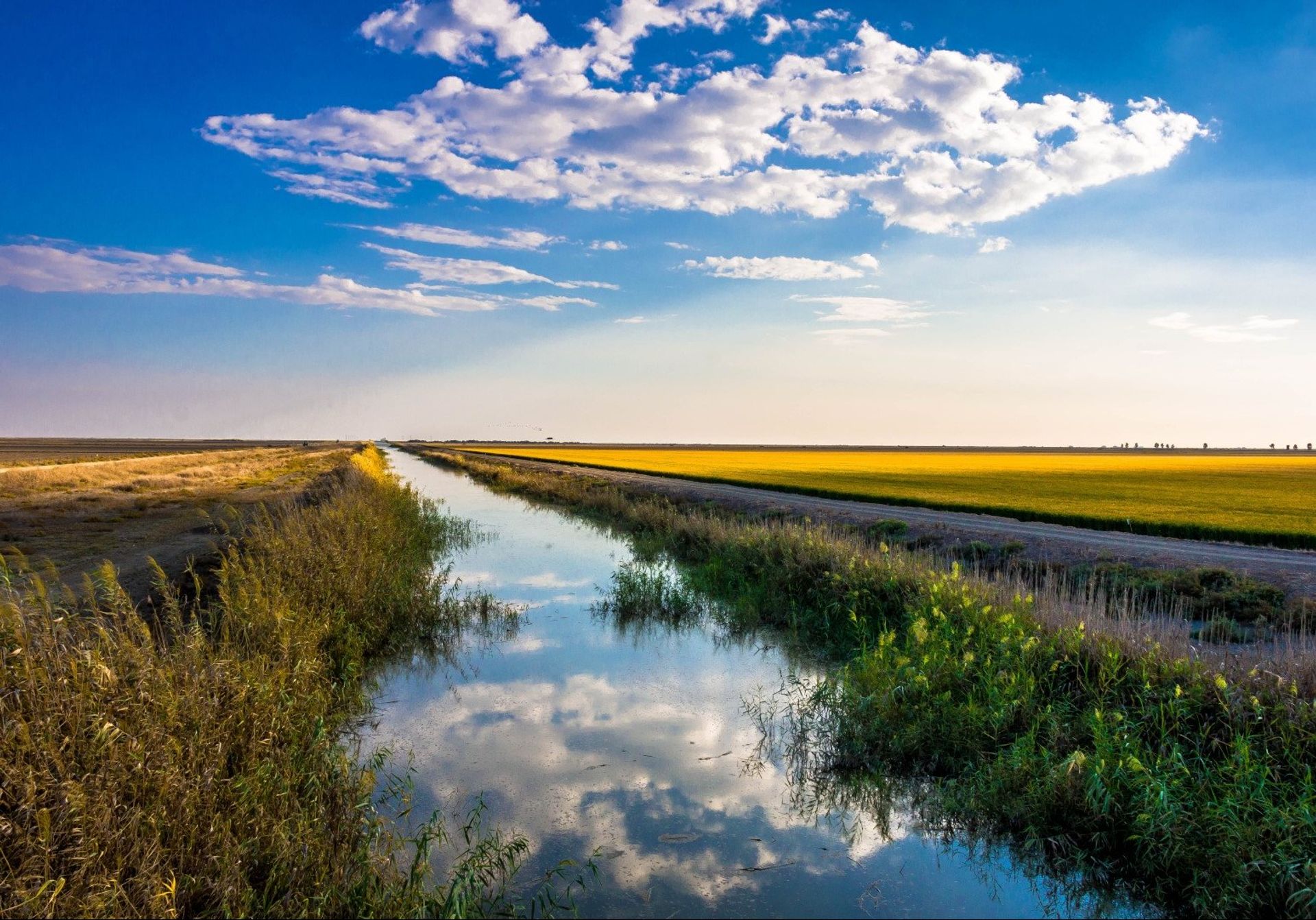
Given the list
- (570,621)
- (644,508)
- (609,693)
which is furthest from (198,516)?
(609,693)

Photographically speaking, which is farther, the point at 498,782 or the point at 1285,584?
the point at 1285,584

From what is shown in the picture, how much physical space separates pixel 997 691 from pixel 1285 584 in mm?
8744

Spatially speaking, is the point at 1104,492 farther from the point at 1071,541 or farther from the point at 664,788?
the point at 664,788

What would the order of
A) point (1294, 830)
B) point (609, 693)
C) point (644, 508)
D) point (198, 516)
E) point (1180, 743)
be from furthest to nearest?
point (198, 516)
point (644, 508)
point (609, 693)
point (1180, 743)
point (1294, 830)

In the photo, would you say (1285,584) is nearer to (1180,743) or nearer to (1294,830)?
(1180,743)

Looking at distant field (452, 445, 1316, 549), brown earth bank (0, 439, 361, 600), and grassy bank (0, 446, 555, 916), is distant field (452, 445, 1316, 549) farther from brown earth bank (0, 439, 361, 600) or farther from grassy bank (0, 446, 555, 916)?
brown earth bank (0, 439, 361, 600)

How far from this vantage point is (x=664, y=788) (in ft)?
23.5

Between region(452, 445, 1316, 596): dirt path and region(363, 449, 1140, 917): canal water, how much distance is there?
27.5 ft

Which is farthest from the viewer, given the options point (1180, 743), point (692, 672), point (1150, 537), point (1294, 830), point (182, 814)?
point (1150, 537)

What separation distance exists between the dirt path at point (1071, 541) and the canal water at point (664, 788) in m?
8.38

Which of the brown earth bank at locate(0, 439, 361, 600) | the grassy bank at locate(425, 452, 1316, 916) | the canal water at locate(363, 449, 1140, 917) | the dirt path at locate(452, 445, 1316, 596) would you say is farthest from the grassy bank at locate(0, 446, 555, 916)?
the dirt path at locate(452, 445, 1316, 596)

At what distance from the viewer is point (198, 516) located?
3081 cm

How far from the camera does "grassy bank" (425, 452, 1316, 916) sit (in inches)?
217

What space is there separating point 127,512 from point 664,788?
33238mm
